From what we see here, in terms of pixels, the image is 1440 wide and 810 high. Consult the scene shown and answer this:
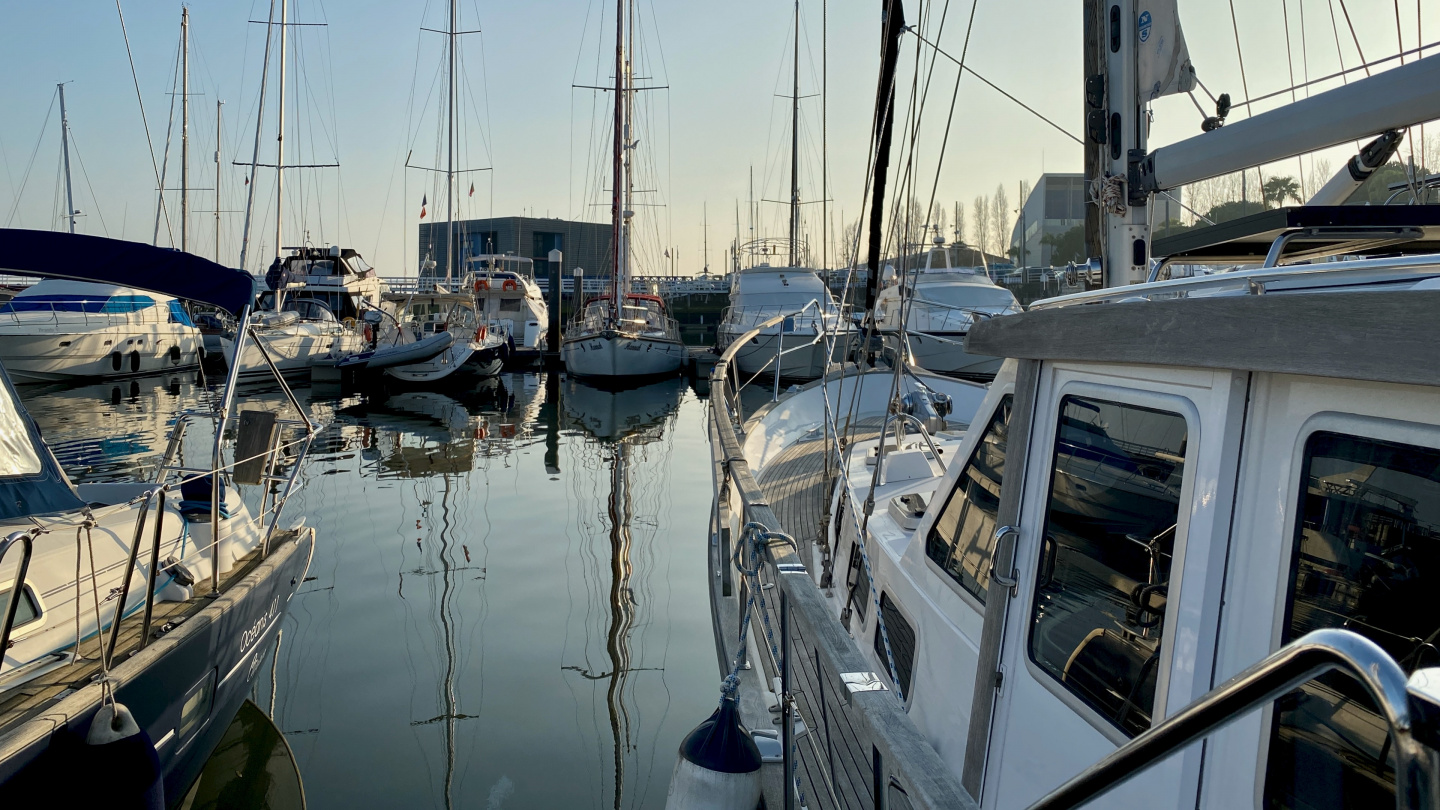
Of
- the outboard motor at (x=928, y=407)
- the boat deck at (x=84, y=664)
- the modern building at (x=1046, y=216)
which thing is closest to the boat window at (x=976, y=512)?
the outboard motor at (x=928, y=407)

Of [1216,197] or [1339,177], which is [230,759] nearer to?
[1339,177]

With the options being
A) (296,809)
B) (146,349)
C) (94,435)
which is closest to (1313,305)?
(296,809)

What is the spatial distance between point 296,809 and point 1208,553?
487cm

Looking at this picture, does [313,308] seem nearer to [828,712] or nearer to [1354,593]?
[828,712]

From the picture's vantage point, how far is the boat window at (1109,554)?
2184mm

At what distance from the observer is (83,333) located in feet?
83.5

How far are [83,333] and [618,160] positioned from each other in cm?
1568

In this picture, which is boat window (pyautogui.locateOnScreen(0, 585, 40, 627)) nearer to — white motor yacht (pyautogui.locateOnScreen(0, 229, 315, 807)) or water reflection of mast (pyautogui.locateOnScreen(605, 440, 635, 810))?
white motor yacht (pyautogui.locateOnScreen(0, 229, 315, 807))

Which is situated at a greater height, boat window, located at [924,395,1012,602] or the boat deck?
boat window, located at [924,395,1012,602]

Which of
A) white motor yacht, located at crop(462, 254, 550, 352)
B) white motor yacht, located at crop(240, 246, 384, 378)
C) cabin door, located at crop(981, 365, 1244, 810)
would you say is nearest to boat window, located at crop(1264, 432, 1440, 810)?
cabin door, located at crop(981, 365, 1244, 810)

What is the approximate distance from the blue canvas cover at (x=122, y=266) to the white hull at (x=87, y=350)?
64.6 ft

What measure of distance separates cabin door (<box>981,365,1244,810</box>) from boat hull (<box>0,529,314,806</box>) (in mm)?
3435

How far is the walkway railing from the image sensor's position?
5.92 feet

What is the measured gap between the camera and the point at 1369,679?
83cm
